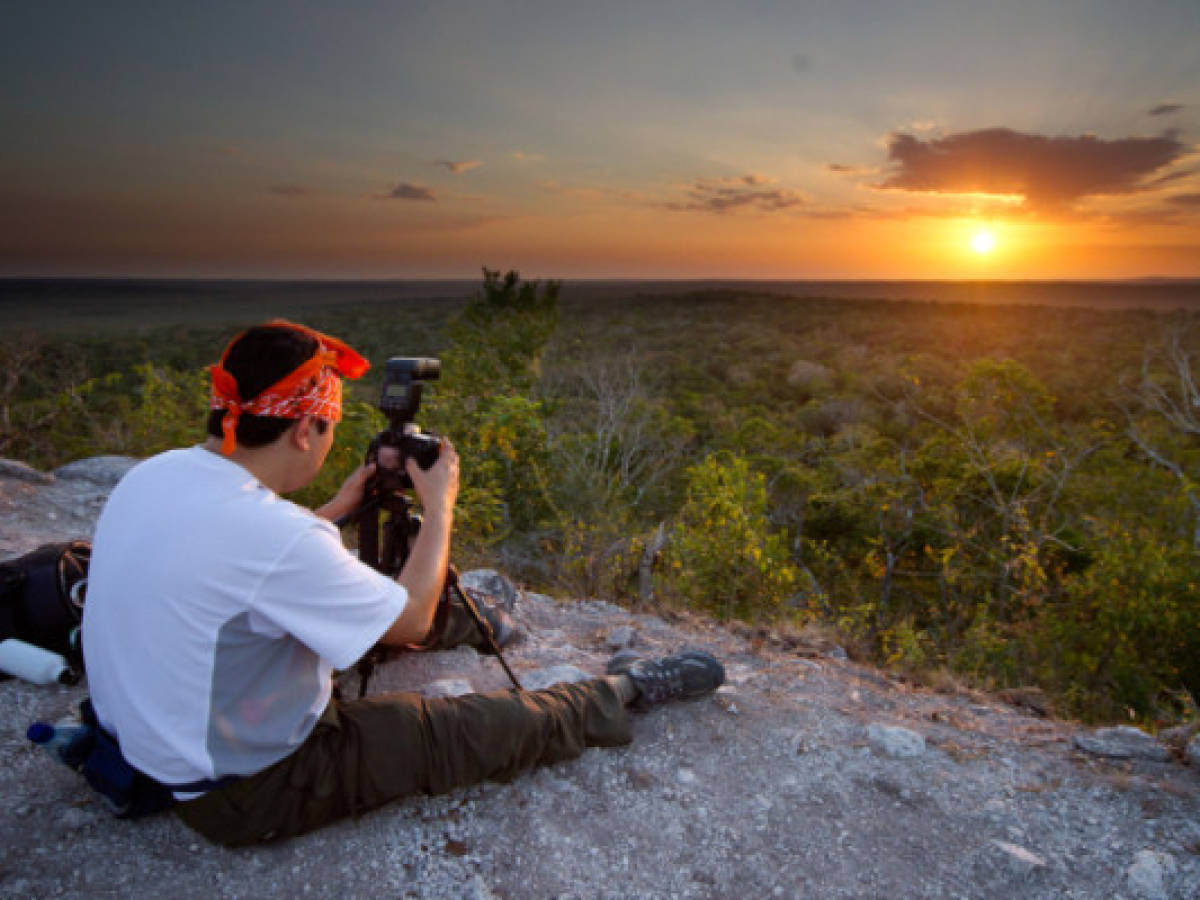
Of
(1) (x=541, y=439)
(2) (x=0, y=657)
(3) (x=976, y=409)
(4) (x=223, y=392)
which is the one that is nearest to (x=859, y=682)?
(4) (x=223, y=392)

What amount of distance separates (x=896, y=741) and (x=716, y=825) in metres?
0.86

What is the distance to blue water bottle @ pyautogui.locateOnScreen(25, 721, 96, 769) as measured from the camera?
1826 millimetres

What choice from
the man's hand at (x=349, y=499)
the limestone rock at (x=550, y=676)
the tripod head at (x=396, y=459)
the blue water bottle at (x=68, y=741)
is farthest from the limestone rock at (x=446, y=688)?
the blue water bottle at (x=68, y=741)

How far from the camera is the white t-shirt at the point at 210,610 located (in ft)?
4.94

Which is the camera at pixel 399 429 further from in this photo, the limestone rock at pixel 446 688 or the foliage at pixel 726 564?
the foliage at pixel 726 564

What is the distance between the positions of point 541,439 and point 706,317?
5718cm

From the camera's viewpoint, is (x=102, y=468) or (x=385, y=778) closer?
(x=385, y=778)

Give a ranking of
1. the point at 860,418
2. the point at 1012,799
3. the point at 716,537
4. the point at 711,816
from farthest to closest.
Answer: the point at 860,418 < the point at 716,537 < the point at 1012,799 < the point at 711,816

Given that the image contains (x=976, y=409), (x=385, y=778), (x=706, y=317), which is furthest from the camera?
(x=706, y=317)

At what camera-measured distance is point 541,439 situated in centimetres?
869

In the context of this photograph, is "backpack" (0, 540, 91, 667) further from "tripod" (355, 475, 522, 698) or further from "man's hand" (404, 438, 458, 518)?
"man's hand" (404, 438, 458, 518)

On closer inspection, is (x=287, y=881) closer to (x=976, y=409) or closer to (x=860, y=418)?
(x=976, y=409)

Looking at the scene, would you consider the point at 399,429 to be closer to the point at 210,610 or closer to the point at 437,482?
the point at 437,482

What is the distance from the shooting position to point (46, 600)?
2.51m
